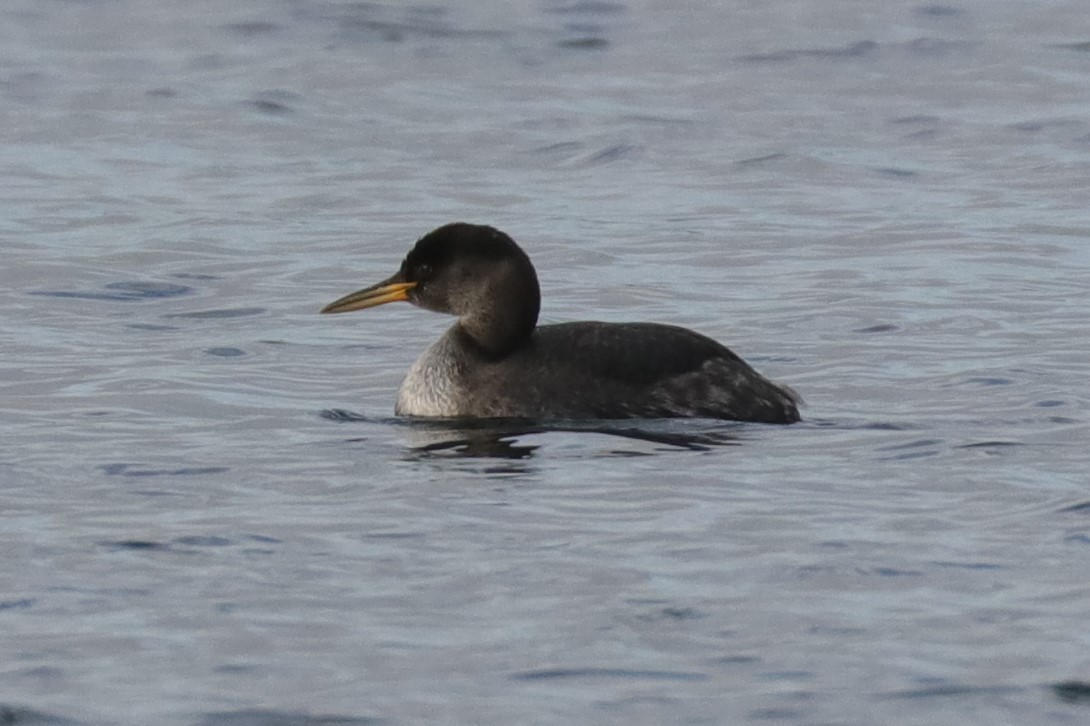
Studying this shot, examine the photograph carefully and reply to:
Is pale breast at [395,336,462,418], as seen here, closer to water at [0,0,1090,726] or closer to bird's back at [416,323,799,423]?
bird's back at [416,323,799,423]

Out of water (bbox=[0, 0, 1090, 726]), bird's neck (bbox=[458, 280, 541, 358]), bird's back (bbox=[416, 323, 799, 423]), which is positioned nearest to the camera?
water (bbox=[0, 0, 1090, 726])

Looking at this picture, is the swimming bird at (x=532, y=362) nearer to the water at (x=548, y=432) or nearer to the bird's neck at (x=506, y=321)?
the bird's neck at (x=506, y=321)

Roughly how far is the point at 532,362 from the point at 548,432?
0.53 meters

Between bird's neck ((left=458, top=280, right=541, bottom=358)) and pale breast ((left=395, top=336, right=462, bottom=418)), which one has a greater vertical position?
bird's neck ((left=458, top=280, right=541, bottom=358))

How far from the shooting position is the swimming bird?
39.0 feet

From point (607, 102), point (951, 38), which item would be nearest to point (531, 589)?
point (607, 102)

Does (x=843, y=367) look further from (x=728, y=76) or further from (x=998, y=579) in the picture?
(x=728, y=76)

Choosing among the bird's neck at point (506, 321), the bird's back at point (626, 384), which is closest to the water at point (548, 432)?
the bird's back at point (626, 384)

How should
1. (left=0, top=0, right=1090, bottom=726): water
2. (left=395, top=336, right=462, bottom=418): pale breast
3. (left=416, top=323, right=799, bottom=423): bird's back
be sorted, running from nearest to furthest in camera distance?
1. (left=0, top=0, right=1090, bottom=726): water
2. (left=416, top=323, right=799, bottom=423): bird's back
3. (left=395, top=336, right=462, bottom=418): pale breast

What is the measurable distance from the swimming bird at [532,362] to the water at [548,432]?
0.21 meters

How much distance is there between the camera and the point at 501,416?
1205 centimetres

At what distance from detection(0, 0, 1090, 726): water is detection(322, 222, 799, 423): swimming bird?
8.1 inches

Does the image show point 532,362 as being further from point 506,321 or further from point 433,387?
→ point 433,387

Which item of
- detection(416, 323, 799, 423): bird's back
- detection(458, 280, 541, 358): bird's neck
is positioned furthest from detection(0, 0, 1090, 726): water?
detection(458, 280, 541, 358): bird's neck
